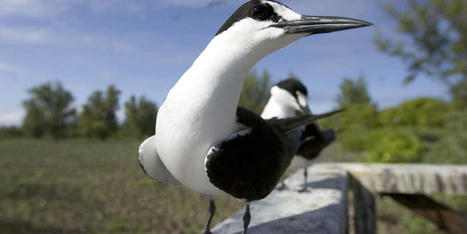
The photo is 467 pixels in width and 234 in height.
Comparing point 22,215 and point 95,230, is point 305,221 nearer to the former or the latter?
point 95,230

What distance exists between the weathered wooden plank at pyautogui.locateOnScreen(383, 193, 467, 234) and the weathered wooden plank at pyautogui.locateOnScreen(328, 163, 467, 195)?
21 centimetres

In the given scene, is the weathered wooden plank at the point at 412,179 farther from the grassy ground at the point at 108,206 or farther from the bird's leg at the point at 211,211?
the bird's leg at the point at 211,211

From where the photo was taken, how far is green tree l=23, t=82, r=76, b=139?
34.8 m

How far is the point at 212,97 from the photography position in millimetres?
1220

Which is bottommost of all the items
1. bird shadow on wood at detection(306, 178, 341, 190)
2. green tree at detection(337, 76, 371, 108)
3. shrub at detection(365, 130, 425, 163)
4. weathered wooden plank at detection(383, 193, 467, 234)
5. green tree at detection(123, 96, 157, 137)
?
green tree at detection(337, 76, 371, 108)

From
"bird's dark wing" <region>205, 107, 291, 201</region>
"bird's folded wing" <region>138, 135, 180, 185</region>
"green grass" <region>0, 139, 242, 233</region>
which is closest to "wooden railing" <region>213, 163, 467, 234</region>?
"bird's dark wing" <region>205, 107, 291, 201</region>

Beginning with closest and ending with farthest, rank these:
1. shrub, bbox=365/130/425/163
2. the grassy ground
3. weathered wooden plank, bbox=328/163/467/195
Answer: weathered wooden plank, bbox=328/163/467/195
the grassy ground
shrub, bbox=365/130/425/163

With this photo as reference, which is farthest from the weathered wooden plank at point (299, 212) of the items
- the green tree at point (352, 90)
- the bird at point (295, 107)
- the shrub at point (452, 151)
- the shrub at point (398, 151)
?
the green tree at point (352, 90)

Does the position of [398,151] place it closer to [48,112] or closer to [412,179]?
[412,179]

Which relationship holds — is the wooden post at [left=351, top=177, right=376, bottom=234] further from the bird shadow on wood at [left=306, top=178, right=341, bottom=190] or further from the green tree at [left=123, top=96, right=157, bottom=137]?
the green tree at [left=123, top=96, right=157, bottom=137]

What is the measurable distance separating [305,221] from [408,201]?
8.41 feet

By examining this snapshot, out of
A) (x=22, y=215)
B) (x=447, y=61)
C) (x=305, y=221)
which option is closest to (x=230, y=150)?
(x=305, y=221)

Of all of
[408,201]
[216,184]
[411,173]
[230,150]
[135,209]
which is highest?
[230,150]

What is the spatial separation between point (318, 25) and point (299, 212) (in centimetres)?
146
